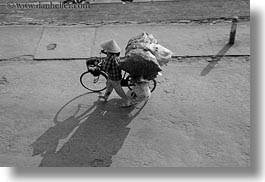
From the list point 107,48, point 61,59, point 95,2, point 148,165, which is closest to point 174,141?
point 148,165

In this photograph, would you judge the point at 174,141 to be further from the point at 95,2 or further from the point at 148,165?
the point at 95,2

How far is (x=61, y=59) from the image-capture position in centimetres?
971

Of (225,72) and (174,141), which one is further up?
(225,72)

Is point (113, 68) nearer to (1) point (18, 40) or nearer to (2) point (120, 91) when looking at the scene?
(2) point (120, 91)

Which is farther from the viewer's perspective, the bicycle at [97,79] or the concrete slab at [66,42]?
the concrete slab at [66,42]

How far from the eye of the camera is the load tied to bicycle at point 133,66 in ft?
24.2

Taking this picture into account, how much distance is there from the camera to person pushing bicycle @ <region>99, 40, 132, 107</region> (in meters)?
7.41

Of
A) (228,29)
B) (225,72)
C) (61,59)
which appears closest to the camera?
(225,72)

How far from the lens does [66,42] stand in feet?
33.8

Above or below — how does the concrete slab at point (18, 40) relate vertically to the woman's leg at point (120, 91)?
above

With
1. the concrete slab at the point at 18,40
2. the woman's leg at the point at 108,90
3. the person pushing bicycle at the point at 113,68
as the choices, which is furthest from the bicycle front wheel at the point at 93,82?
the concrete slab at the point at 18,40

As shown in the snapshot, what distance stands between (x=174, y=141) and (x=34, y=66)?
4.28 meters

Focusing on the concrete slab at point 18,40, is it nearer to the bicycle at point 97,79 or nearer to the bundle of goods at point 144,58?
the bicycle at point 97,79

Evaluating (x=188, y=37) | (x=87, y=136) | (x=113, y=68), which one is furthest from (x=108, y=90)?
(x=188, y=37)
